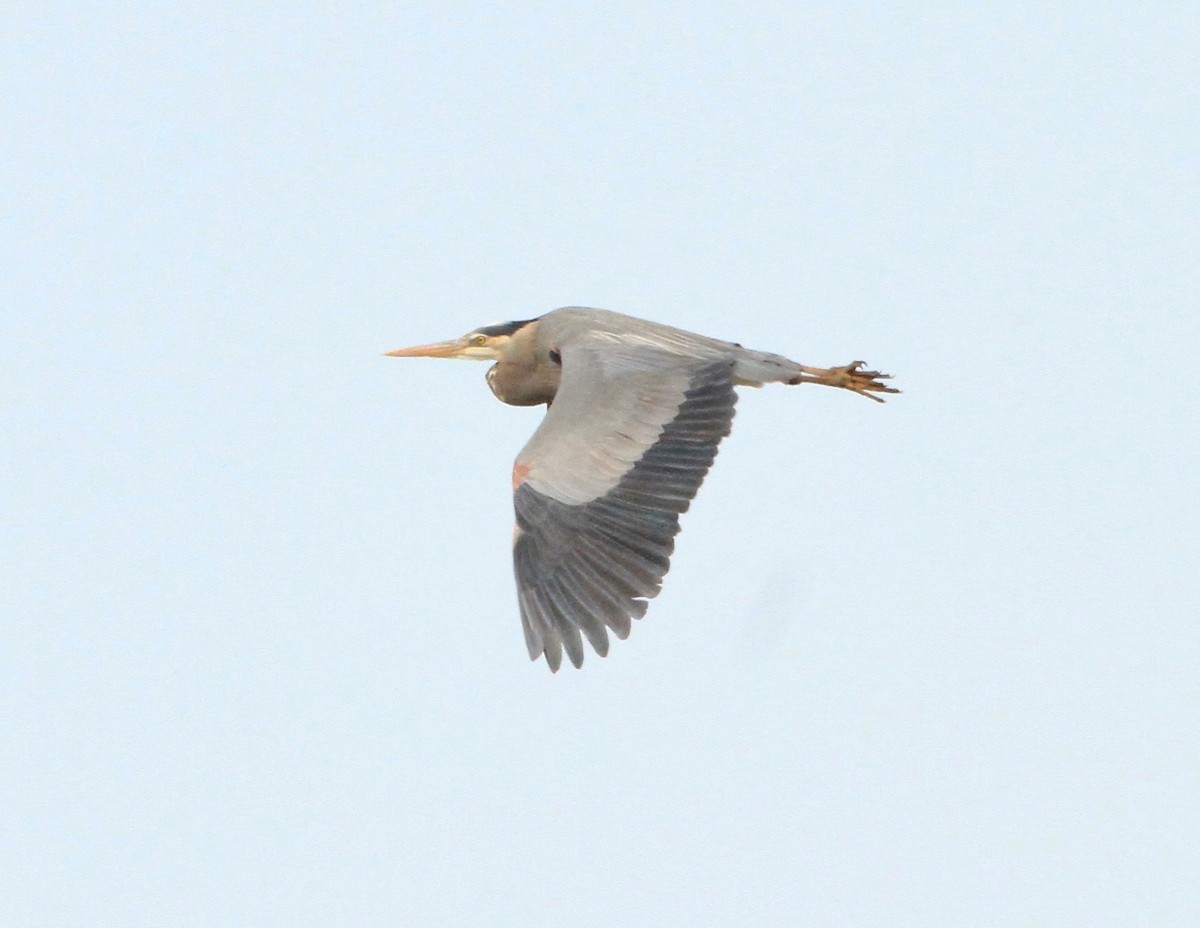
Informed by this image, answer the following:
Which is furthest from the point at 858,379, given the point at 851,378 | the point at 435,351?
the point at 435,351

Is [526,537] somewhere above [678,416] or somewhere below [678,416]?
below

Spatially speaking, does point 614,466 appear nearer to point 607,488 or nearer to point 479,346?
point 607,488

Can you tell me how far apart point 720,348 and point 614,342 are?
509 mm

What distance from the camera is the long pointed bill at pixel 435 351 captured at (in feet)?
34.4

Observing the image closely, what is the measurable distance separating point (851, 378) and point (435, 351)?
2428mm

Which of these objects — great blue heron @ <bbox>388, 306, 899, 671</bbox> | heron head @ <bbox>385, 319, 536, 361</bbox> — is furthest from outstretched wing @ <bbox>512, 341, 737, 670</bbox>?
heron head @ <bbox>385, 319, 536, 361</bbox>

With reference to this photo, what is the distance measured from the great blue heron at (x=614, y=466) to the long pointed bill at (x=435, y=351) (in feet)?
3.57

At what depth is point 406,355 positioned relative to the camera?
1067cm

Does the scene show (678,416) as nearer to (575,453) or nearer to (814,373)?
(575,453)

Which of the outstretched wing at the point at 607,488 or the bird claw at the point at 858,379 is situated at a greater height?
the bird claw at the point at 858,379

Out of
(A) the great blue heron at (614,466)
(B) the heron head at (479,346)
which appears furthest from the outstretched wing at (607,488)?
(B) the heron head at (479,346)

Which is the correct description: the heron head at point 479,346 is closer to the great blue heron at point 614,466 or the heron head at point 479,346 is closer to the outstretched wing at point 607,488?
the great blue heron at point 614,466

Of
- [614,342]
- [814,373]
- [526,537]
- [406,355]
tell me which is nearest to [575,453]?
[526,537]

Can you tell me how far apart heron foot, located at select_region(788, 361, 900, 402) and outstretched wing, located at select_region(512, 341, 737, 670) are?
96cm
